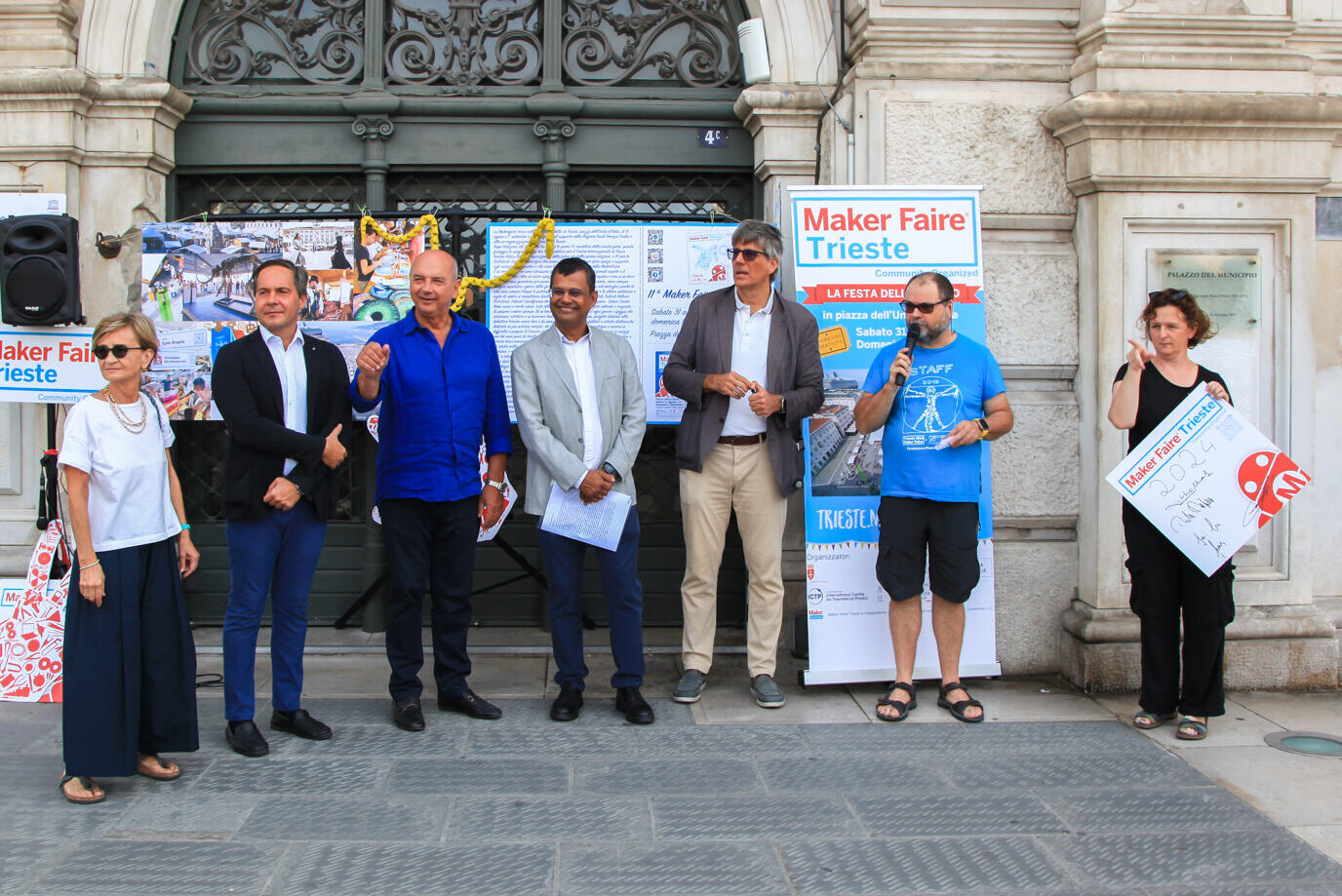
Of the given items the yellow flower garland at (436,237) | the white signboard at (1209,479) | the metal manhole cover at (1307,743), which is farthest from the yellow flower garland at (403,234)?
the metal manhole cover at (1307,743)

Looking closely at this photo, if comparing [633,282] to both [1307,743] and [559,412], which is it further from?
[1307,743]

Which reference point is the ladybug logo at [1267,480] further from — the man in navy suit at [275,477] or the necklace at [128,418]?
the necklace at [128,418]

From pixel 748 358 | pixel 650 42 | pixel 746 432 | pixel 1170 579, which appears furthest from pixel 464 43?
pixel 1170 579

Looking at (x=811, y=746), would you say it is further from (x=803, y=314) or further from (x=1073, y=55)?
(x=1073, y=55)

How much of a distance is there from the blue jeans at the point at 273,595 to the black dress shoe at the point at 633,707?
1338 millimetres

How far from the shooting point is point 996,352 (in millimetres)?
5590

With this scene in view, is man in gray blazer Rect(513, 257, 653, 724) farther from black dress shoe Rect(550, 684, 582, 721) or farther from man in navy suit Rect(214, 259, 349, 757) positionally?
man in navy suit Rect(214, 259, 349, 757)

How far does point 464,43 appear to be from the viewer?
6.17 meters

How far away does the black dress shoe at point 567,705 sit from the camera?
15.9 feet

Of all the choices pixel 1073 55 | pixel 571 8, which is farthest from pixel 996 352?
pixel 571 8

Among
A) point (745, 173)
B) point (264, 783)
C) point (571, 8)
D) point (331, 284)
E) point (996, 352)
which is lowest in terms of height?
point (264, 783)

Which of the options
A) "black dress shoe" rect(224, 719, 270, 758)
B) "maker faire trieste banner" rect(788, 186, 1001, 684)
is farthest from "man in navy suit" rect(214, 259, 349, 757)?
"maker faire trieste banner" rect(788, 186, 1001, 684)

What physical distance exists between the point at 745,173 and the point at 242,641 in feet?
11.8

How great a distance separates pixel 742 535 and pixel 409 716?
1636 mm
